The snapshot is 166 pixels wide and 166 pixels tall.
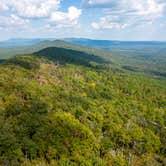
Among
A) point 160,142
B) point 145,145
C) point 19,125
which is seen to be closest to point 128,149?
point 145,145

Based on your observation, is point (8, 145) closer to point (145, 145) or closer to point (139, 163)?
point (139, 163)

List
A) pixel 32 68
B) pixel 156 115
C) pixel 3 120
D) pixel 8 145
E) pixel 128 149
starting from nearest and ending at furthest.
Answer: pixel 8 145 → pixel 3 120 → pixel 128 149 → pixel 156 115 → pixel 32 68

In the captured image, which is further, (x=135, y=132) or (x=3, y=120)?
(x=135, y=132)

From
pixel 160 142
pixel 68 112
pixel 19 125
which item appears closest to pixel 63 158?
pixel 19 125

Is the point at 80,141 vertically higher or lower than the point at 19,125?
lower

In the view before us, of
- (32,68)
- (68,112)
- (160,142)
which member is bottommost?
(160,142)

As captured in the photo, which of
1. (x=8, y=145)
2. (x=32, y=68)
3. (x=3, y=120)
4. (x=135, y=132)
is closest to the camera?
(x=8, y=145)
